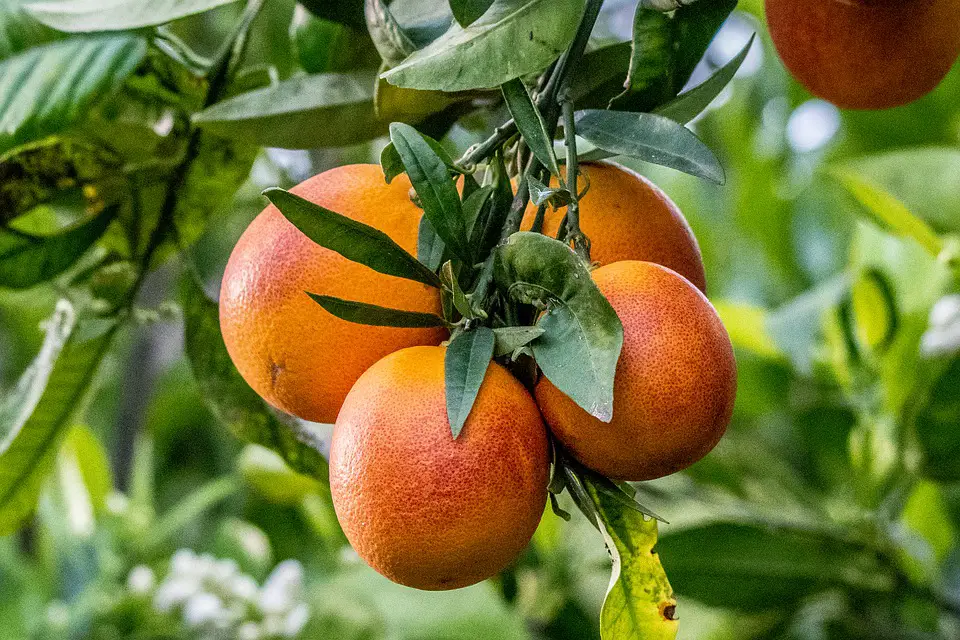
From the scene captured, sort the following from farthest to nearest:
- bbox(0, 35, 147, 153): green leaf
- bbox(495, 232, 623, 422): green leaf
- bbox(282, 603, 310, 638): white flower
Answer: bbox(282, 603, 310, 638): white flower < bbox(0, 35, 147, 153): green leaf < bbox(495, 232, 623, 422): green leaf

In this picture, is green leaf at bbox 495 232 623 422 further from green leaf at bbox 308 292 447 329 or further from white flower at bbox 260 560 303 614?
white flower at bbox 260 560 303 614

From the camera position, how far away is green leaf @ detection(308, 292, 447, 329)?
1.13 ft

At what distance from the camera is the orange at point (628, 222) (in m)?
0.40

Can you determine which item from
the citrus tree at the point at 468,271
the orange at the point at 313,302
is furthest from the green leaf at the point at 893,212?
the orange at the point at 313,302

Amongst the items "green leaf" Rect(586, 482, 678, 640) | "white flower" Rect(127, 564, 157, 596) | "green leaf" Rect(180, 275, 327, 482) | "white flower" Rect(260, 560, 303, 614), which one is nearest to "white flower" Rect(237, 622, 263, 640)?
"white flower" Rect(260, 560, 303, 614)

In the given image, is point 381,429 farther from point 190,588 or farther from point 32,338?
point 32,338

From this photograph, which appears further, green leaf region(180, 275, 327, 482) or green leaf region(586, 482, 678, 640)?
green leaf region(180, 275, 327, 482)

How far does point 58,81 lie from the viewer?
533mm

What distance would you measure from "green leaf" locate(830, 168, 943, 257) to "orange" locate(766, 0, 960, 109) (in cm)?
27

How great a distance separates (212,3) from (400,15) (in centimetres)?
9

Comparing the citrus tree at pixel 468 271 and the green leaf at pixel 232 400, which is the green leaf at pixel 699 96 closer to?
the citrus tree at pixel 468 271

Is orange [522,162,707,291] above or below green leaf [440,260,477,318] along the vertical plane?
below

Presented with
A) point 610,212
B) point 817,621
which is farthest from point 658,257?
point 817,621

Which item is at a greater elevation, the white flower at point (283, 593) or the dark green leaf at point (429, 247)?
the dark green leaf at point (429, 247)
